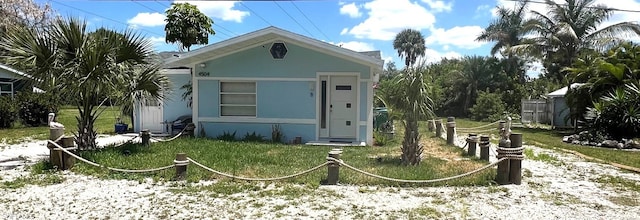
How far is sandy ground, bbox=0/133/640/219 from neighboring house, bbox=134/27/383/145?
19.2ft

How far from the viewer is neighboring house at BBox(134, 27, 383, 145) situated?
42.0ft

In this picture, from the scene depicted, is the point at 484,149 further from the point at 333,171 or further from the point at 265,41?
the point at 265,41

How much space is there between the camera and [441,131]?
625 inches

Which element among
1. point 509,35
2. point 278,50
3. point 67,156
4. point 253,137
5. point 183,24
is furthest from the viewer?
point 509,35

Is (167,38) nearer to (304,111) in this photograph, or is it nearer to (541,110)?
(304,111)

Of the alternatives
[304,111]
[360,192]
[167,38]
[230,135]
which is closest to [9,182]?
[360,192]

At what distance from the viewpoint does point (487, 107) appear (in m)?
28.9

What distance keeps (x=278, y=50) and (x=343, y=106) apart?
2.42 metres

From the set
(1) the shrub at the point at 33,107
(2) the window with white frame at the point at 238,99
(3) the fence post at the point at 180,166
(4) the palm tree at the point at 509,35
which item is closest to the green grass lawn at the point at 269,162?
(3) the fence post at the point at 180,166

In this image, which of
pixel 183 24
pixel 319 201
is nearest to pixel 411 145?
pixel 319 201

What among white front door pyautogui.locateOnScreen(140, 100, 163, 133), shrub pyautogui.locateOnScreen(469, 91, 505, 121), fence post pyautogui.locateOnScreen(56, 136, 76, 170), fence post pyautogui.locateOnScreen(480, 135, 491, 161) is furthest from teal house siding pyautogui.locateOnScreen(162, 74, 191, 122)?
shrub pyautogui.locateOnScreen(469, 91, 505, 121)

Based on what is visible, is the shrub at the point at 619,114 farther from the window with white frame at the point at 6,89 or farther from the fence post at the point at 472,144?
the window with white frame at the point at 6,89

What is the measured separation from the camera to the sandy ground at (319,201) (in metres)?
5.71

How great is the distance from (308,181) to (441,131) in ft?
31.4
